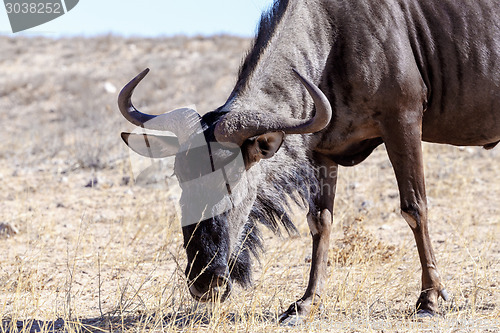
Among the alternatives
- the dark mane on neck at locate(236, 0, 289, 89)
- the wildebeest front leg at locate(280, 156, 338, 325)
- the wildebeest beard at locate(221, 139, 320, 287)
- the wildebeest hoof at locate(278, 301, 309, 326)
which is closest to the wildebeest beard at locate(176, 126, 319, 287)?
the wildebeest beard at locate(221, 139, 320, 287)

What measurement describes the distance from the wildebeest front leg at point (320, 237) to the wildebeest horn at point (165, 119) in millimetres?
1207

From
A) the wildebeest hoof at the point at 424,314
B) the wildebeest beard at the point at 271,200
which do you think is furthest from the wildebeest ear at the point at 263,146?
the wildebeest hoof at the point at 424,314

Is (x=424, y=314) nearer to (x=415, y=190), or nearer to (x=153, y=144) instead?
(x=415, y=190)

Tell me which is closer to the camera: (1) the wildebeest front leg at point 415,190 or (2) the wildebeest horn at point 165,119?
(2) the wildebeest horn at point 165,119

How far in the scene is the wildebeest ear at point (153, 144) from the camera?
3.76 meters

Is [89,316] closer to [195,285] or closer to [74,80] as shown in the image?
[195,285]

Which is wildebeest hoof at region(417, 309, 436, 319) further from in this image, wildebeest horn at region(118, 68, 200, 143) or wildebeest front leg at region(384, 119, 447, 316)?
wildebeest horn at region(118, 68, 200, 143)

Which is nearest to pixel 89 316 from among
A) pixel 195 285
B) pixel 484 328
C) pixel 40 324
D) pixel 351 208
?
pixel 40 324

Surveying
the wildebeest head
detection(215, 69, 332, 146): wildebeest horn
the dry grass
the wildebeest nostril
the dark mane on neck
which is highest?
the dark mane on neck

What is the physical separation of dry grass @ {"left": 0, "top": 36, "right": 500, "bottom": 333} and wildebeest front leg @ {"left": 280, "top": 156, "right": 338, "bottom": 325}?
12cm

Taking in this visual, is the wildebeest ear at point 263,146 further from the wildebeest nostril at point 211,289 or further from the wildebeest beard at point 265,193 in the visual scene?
the wildebeest nostril at point 211,289

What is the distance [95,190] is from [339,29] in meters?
4.85

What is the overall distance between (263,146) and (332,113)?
72cm

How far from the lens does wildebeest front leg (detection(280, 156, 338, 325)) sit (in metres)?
4.15
